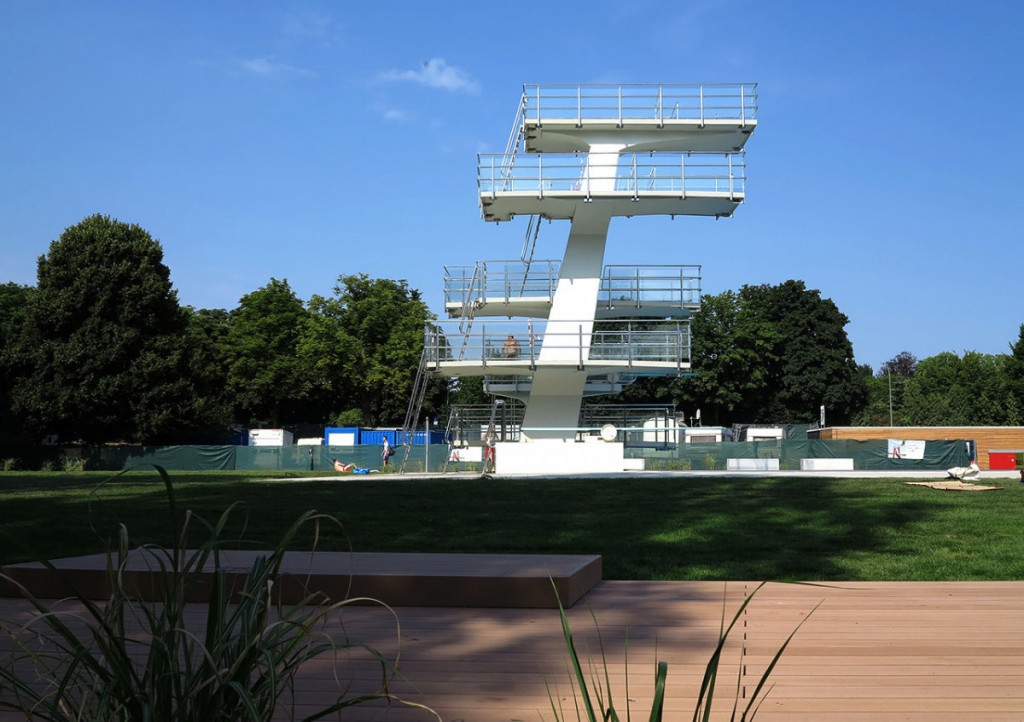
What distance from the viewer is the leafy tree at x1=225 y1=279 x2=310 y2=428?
6700cm

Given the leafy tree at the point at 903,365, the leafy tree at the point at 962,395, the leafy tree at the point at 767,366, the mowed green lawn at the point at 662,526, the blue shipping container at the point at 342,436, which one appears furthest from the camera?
the leafy tree at the point at 903,365

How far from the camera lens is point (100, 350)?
4678 centimetres

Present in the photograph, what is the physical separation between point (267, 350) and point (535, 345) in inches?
1631

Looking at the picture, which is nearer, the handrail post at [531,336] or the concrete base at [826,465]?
the handrail post at [531,336]

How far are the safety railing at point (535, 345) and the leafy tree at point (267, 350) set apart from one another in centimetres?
3842

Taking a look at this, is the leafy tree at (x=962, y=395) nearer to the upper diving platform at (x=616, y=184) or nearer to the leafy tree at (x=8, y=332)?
the upper diving platform at (x=616, y=184)

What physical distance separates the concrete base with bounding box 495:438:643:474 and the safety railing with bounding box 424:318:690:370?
2604 mm

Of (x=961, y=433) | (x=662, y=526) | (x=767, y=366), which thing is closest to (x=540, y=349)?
(x=662, y=526)

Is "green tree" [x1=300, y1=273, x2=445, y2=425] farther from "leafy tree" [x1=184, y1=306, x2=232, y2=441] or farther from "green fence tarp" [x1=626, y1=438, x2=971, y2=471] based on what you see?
"green fence tarp" [x1=626, y1=438, x2=971, y2=471]

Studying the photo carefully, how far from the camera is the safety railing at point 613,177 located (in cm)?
2952

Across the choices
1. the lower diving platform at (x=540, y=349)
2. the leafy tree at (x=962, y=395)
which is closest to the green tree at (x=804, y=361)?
the leafy tree at (x=962, y=395)

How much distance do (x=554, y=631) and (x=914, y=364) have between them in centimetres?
13630

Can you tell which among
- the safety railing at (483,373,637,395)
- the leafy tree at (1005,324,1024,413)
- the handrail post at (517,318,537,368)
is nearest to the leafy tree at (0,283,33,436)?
the safety railing at (483,373,637,395)

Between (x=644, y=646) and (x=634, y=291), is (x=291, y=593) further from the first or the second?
(x=634, y=291)
